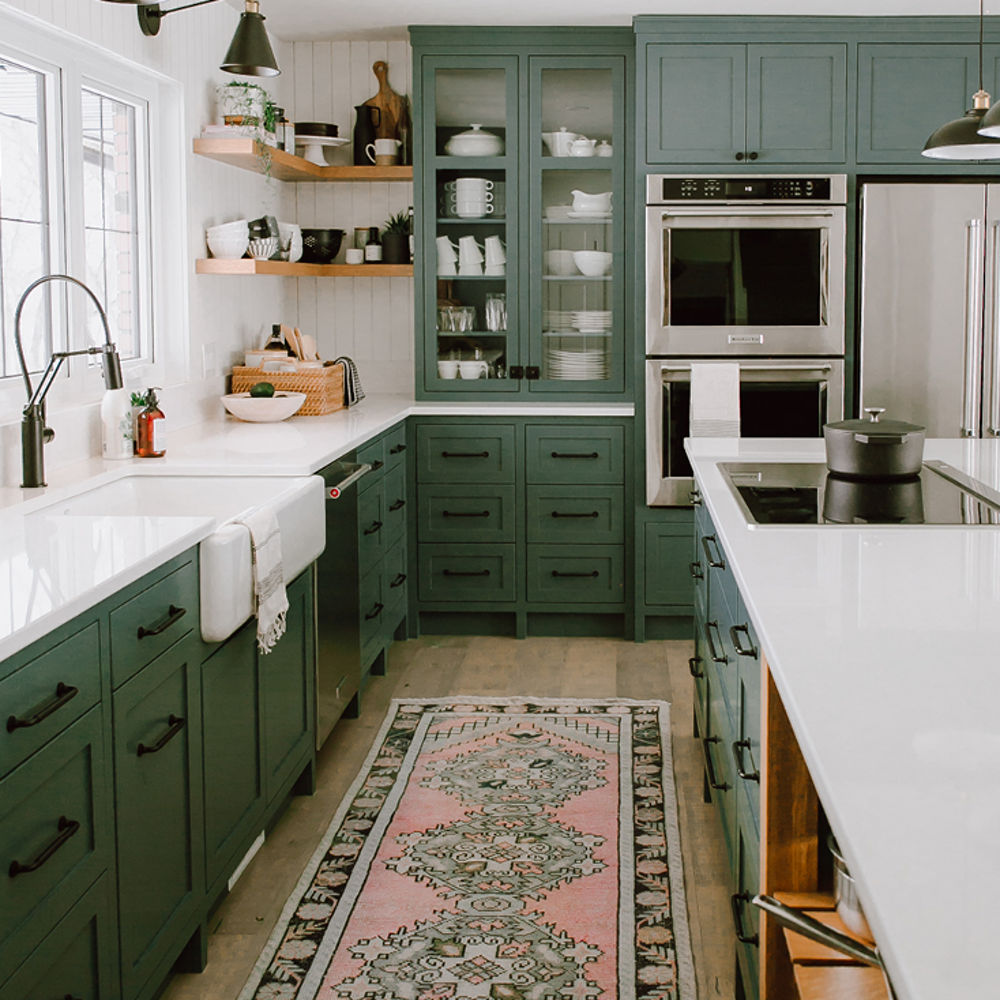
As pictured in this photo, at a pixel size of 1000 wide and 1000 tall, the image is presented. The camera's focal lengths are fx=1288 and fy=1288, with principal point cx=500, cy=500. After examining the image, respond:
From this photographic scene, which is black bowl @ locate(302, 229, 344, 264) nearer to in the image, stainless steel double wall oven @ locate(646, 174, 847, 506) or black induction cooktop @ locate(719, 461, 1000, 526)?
stainless steel double wall oven @ locate(646, 174, 847, 506)

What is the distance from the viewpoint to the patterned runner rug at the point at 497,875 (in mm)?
2520

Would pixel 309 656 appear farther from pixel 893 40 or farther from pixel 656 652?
pixel 893 40

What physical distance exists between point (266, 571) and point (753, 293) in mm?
2760

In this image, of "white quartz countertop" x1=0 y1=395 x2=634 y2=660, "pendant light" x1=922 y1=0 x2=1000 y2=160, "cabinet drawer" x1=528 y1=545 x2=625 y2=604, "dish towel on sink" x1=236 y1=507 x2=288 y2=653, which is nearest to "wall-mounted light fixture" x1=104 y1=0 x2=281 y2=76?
"white quartz countertop" x1=0 y1=395 x2=634 y2=660

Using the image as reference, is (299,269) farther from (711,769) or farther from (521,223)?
(711,769)

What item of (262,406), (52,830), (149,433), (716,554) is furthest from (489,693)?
(52,830)

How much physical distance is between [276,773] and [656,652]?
2.20m

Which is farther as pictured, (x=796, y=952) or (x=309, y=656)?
(x=309, y=656)

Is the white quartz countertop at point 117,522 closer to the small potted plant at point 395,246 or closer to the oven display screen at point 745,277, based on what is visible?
the small potted plant at point 395,246

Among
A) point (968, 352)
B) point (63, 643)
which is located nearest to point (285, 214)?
point (968, 352)

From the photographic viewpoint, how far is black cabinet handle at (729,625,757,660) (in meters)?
2.14

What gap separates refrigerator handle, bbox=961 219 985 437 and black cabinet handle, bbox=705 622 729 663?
6.89ft

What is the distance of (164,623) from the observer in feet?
7.50

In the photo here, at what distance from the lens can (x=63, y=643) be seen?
186 cm
